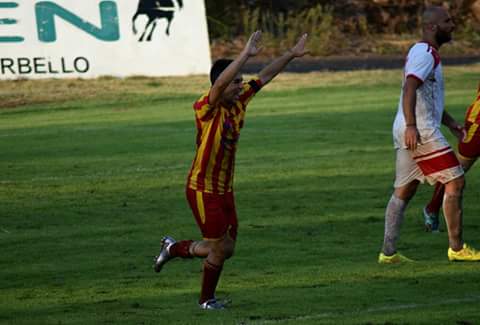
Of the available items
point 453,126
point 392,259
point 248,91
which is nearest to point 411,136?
point 453,126

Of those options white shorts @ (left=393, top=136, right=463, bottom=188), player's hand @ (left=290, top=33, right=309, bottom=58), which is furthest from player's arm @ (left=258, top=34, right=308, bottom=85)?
white shorts @ (left=393, top=136, right=463, bottom=188)

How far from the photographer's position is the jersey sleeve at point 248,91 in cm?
960

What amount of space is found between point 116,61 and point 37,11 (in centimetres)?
196

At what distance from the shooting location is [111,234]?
1323 cm

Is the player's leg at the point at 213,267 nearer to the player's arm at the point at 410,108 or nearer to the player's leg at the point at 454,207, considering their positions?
the player's arm at the point at 410,108

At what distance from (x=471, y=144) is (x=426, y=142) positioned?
1998mm

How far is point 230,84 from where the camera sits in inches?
369

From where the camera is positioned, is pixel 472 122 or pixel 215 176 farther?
pixel 472 122

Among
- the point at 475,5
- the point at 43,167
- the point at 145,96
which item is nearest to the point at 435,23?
the point at 43,167

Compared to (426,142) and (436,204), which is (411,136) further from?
(436,204)

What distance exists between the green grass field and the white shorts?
683mm

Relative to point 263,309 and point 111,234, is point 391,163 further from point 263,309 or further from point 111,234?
point 263,309

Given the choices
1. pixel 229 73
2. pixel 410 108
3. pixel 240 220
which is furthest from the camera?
pixel 240 220

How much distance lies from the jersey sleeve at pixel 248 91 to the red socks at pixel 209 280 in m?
1.09
